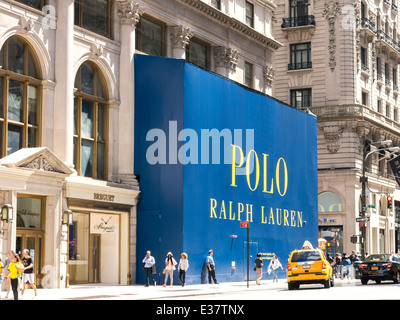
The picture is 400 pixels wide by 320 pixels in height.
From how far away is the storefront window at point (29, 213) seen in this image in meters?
34.2

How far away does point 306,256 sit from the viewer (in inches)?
1470

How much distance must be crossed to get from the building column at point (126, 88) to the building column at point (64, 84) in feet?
14.0

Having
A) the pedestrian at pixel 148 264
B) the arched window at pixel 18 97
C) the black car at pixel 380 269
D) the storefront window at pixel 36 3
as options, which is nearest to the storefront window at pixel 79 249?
the pedestrian at pixel 148 264

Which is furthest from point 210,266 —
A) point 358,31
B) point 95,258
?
point 358,31

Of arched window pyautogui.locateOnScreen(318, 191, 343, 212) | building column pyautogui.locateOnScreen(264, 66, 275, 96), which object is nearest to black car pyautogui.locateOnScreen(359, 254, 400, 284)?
building column pyautogui.locateOnScreen(264, 66, 275, 96)

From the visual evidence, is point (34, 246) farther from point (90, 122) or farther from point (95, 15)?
point (95, 15)

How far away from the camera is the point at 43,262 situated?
1383 inches

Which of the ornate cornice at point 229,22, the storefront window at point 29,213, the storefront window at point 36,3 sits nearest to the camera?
the storefront window at point 29,213

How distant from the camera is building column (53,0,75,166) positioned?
121 feet

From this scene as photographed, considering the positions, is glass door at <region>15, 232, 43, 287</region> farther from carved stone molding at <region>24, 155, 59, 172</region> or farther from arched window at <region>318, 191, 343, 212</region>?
arched window at <region>318, 191, 343, 212</region>

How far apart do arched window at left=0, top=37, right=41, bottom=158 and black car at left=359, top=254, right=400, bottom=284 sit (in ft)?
57.7

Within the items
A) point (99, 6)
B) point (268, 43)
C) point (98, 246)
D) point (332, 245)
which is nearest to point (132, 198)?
point (98, 246)

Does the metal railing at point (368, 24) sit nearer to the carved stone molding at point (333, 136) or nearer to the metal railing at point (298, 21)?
the metal railing at point (298, 21)
